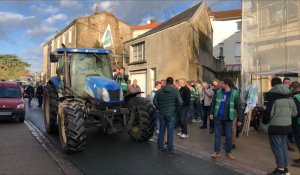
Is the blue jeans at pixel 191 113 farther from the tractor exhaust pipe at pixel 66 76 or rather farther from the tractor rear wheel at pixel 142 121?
the tractor exhaust pipe at pixel 66 76

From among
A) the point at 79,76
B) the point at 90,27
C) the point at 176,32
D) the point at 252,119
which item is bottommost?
the point at 252,119

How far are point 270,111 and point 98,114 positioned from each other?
4.19m

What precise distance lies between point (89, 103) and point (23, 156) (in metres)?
2.18

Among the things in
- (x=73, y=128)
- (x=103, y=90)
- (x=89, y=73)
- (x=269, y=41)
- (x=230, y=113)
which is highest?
(x=269, y=41)

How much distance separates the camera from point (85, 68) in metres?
10.4

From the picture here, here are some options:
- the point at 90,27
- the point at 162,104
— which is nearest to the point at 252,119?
the point at 162,104

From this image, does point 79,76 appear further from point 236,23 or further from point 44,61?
point 44,61

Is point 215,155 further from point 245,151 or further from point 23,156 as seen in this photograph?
point 23,156

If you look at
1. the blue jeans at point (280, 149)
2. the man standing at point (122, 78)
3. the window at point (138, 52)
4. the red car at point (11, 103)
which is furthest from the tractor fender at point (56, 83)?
the window at point (138, 52)

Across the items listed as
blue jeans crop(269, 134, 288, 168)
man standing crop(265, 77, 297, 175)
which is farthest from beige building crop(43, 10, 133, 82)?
blue jeans crop(269, 134, 288, 168)

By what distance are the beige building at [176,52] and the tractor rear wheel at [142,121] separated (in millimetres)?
11238

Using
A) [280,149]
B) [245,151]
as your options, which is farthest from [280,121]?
[245,151]

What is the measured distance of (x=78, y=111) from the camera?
8367 millimetres

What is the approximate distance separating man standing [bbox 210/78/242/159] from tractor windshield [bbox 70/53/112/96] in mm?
3769
